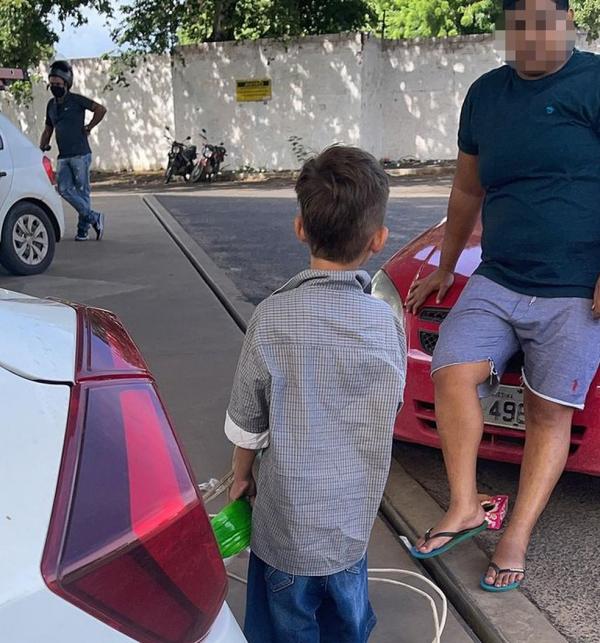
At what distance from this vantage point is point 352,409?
1.88m

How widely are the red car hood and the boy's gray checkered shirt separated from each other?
146 centimetres

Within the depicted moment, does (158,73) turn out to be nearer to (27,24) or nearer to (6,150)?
(27,24)

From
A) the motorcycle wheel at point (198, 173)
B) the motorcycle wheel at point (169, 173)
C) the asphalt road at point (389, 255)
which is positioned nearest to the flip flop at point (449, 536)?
the asphalt road at point (389, 255)

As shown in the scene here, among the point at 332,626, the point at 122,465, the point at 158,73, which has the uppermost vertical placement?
the point at 158,73

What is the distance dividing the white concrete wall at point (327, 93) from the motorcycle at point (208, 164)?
546 mm

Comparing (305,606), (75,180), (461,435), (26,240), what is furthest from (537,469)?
(75,180)

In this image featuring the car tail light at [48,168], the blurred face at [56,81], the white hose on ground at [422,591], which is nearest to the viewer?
the white hose on ground at [422,591]

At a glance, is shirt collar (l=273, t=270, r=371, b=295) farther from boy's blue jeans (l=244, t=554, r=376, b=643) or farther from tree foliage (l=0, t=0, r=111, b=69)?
tree foliage (l=0, t=0, r=111, b=69)

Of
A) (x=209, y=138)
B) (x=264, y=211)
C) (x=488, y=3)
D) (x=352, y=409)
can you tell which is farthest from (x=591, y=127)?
(x=488, y=3)

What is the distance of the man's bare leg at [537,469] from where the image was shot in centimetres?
273

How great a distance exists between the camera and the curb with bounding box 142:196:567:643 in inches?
98.1

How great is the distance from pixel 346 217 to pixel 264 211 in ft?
34.6

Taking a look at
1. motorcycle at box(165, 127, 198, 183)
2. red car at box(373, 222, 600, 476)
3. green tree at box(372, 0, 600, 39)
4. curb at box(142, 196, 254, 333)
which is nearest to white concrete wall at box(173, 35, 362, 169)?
motorcycle at box(165, 127, 198, 183)

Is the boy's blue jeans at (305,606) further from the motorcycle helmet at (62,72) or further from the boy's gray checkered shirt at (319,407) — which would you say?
the motorcycle helmet at (62,72)
